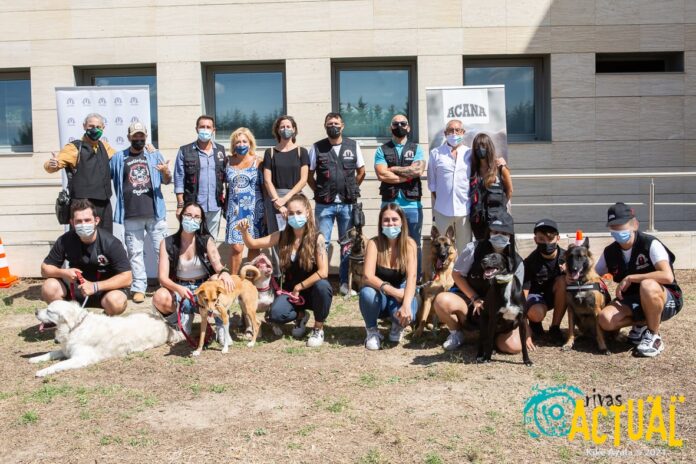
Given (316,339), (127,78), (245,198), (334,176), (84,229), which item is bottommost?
(316,339)

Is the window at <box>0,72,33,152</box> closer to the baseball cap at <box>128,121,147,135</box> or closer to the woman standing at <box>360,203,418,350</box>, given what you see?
the baseball cap at <box>128,121,147,135</box>

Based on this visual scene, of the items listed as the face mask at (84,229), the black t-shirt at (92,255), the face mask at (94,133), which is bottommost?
the black t-shirt at (92,255)

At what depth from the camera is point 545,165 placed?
10.8m

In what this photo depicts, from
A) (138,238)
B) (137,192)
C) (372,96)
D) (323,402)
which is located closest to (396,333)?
(323,402)

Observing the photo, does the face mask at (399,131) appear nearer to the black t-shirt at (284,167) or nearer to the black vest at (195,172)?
the black t-shirt at (284,167)

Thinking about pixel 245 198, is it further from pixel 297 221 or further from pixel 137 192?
pixel 297 221

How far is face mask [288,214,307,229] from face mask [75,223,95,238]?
73.8 inches

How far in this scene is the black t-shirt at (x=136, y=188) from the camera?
24.4ft

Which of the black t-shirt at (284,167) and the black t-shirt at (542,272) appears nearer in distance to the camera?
the black t-shirt at (542,272)

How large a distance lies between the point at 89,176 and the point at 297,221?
10.2 ft

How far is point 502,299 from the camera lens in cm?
498

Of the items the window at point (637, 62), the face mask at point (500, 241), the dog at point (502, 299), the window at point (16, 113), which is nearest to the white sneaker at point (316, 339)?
the dog at point (502, 299)

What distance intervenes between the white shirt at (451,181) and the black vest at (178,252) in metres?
2.71

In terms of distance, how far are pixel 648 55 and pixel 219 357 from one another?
31.0ft
